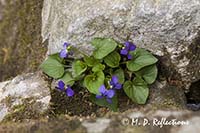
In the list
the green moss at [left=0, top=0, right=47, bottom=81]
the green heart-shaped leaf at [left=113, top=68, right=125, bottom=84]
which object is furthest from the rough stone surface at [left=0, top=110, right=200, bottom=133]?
the green moss at [left=0, top=0, right=47, bottom=81]

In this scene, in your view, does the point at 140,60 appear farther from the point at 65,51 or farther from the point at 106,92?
the point at 65,51

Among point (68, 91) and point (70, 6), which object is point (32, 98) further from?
point (70, 6)

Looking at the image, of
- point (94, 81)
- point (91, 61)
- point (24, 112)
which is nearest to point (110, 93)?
point (94, 81)

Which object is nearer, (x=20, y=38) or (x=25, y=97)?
(x=25, y=97)

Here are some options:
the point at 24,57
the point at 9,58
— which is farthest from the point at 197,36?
the point at 9,58

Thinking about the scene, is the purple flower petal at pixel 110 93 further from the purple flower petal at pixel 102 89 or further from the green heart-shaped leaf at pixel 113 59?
the green heart-shaped leaf at pixel 113 59

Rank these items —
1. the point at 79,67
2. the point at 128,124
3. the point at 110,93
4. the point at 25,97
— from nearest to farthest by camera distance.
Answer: the point at 128,124
the point at 110,93
the point at 79,67
the point at 25,97

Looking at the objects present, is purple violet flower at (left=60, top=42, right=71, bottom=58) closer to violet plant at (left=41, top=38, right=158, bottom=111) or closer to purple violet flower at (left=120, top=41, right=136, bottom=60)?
violet plant at (left=41, top=38, right=158, bottom=111)
